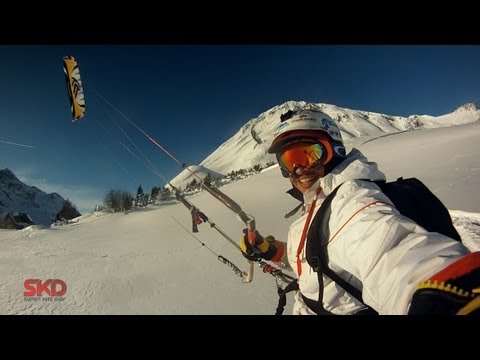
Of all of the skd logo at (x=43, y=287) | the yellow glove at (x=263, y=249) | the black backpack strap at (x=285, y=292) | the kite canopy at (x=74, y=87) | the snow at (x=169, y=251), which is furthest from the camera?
the snow at (x=169, y=251)

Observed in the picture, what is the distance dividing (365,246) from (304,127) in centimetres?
80

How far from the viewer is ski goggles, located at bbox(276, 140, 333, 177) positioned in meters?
1.46

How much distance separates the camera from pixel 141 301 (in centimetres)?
347

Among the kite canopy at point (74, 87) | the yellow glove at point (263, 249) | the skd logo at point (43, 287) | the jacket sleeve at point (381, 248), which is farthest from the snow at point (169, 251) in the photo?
the jacket sleeve at point (381, 248)

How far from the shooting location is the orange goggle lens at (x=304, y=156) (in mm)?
1471

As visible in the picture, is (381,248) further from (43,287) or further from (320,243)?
(43,287)

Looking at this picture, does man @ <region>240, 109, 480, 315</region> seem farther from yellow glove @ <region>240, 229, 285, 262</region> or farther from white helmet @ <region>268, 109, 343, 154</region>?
yellow glove @ <region>240, 229, 285, 262</region>

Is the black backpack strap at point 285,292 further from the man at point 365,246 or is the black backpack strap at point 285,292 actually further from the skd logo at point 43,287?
the skd logo at point 43,287

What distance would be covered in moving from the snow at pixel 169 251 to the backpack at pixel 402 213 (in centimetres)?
240

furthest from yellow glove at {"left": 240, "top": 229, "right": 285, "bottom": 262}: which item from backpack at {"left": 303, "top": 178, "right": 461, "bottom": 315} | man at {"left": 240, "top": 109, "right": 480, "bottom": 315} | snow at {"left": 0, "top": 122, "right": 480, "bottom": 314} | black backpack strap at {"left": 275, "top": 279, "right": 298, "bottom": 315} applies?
snow at {"left": 0, "top": 122, "right": 480, "bottom": 314}

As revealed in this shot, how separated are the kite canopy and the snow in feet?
6.12
